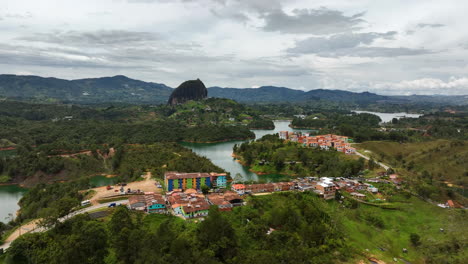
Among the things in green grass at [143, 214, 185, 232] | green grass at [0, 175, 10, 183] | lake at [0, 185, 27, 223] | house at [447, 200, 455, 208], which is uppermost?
green grass at [143, 214, 185, 232]

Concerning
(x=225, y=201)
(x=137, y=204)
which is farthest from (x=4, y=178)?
(x=225, y=201)

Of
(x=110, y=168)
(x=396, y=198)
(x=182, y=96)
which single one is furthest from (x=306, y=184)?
(x=182, y=96)

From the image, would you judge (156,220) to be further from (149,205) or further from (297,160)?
(297,160)

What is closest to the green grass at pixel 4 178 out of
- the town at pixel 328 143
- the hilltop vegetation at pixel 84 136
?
the hilltop vegetation at pixel 84 136

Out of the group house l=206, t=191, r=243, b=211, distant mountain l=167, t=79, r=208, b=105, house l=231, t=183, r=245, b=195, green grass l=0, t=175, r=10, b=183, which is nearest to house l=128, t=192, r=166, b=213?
house l=206, t=191, r=243, b=211

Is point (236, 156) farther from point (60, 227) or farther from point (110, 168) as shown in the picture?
point (60, 227)

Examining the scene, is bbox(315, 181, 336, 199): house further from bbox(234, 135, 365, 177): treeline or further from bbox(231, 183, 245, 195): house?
bbox(234, 135, 365, 177): treeline
